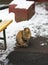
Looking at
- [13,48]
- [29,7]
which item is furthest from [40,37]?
[29,7]

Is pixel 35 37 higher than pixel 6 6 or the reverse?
the reverse

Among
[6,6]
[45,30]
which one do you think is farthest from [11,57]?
[6,6]

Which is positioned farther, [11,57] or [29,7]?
[29,7]

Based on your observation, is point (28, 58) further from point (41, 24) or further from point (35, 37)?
point (41, 24)

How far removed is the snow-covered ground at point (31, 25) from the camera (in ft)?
24.1

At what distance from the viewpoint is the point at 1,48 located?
6879 mm

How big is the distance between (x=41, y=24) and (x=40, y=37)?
4.21 feet

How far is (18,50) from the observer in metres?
6.64

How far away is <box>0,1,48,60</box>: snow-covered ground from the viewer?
734 cm

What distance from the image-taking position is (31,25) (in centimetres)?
865

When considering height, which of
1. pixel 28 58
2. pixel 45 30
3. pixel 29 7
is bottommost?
pixel 28 58

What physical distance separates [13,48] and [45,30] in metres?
1.73

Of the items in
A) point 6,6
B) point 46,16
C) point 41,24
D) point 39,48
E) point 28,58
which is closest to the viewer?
point 28,58

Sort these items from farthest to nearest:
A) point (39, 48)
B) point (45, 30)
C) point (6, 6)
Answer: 1. point (6, 6)
2. point (45, 30)
3. point (39, 48)
